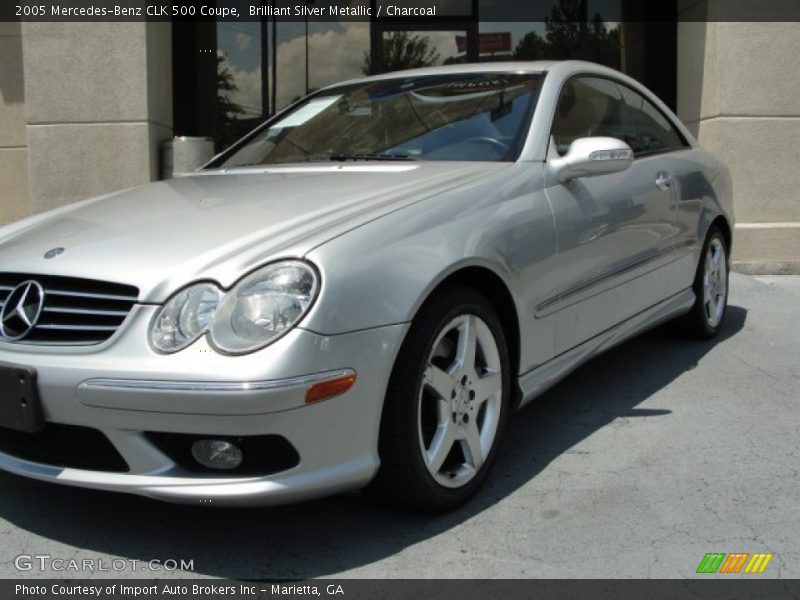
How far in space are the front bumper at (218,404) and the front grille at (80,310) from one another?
42 mm

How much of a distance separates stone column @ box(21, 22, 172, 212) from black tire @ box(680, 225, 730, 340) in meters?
4.65

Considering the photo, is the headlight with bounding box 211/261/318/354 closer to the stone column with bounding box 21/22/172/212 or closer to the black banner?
the stone column with bounding box 21/22/172/212

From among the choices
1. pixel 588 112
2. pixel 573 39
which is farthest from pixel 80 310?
pixel 573 39

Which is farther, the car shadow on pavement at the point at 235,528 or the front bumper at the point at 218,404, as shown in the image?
the car shadow on pavement at the point at 235,528

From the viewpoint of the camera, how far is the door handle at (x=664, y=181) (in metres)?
4.16

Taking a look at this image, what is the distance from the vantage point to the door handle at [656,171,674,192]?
4160mm

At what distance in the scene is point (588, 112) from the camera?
3.96 metres

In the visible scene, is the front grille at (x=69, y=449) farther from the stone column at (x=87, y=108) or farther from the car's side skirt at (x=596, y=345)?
the stone column at (x=87, y=108)

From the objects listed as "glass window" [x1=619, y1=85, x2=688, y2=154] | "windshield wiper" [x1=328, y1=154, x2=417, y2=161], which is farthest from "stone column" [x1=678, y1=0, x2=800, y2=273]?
"windshield wiper" [x1=328, y1=154, x2=417, y2=161]

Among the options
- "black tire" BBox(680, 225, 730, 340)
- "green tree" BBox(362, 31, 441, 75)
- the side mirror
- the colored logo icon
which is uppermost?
"green tree" BBox(362, 31, 441, 75)

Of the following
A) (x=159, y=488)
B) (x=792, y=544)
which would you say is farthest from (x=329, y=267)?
(x=792, y=544)

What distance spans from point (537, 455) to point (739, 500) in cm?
74

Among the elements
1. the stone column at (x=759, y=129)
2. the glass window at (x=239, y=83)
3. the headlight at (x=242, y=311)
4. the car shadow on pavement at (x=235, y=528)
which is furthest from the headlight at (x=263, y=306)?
the glass window at (x=239, y=83)

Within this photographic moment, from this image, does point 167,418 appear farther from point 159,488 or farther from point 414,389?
point 414,389
